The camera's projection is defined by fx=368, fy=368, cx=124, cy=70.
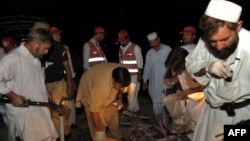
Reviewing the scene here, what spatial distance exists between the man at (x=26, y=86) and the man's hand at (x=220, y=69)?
2537mm

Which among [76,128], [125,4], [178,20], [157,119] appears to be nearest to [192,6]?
[178,20]

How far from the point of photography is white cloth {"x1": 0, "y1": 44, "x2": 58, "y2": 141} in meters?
4.49

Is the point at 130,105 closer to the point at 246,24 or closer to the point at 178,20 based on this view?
the point at 246,24

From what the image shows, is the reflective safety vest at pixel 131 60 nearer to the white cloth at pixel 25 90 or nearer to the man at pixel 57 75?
the man at pixel 57 75

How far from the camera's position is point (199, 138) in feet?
10.7

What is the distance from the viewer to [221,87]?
283cm

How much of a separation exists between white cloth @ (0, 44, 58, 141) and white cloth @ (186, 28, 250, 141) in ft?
7.36

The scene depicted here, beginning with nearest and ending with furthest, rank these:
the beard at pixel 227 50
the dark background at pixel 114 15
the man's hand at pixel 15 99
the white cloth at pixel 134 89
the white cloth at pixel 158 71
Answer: the beard at pixel 227 50
the man's hand at pixel 15 99
the white cloth at pixel 158 71
the white cloth at pixel 134 89
the dark background at pixel 114 15

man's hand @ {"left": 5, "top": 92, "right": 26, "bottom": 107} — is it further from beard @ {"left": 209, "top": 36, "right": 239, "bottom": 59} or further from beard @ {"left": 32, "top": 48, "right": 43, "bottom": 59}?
beard @ {"left": 209, "top": 36, "right": 239, "bottom": 59}

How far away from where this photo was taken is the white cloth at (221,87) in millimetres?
2762

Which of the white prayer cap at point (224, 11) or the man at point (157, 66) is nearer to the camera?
the white prayer cap at point (224, 11)

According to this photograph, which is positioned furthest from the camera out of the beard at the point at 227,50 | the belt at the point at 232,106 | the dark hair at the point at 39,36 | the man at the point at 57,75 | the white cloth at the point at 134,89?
the white cloth at the point at 134,89

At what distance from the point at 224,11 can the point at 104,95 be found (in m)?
2.54

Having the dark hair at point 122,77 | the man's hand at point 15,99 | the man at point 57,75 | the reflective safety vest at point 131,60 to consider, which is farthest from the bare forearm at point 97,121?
the reflective safety vest at point 131,60
